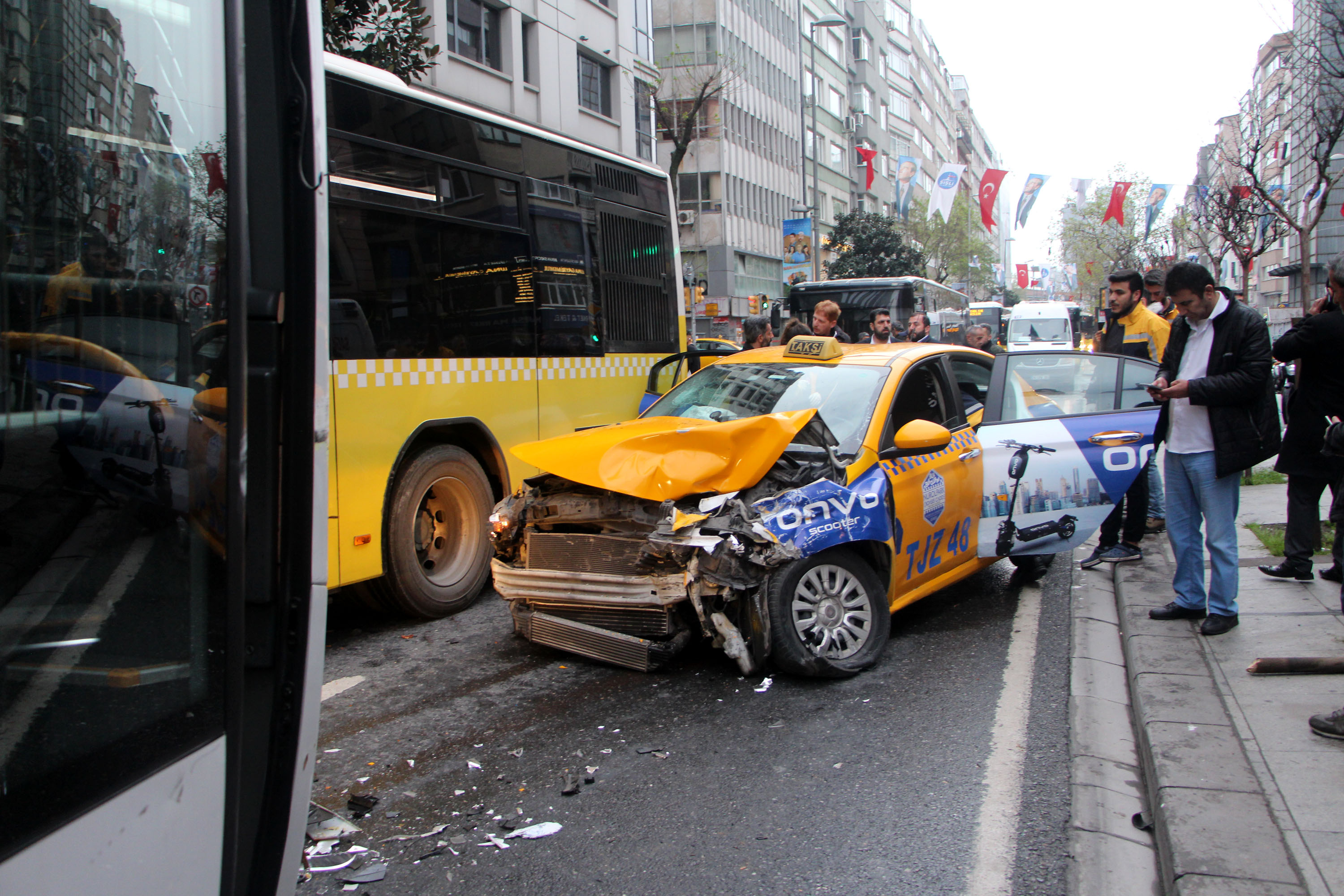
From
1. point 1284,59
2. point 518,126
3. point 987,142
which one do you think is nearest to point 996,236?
point 987,142

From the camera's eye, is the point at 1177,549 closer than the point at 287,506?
No

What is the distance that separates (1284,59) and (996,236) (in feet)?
424

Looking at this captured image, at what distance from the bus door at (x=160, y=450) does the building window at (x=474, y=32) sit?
23315 millimetres

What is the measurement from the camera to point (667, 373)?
380 inches

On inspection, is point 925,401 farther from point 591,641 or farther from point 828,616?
point 591,641

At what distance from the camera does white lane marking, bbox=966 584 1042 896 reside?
3113 mm

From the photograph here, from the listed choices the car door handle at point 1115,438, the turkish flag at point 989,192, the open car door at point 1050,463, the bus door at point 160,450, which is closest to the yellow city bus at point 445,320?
the open car door at point 1050,463

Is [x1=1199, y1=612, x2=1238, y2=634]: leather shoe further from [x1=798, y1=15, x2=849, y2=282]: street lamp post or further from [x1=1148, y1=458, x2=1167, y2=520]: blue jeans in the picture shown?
[x1=798, y1=15, x2=849, y2=282]: street lamp post

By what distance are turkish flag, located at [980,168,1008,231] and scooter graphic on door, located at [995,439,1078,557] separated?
34911 mm

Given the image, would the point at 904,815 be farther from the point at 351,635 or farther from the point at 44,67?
the point at 351,635

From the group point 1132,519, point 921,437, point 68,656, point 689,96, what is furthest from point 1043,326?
point 68,656

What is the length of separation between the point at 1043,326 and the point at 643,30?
19027 mm

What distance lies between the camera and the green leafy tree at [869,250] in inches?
1801

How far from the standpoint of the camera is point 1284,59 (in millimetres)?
16094
